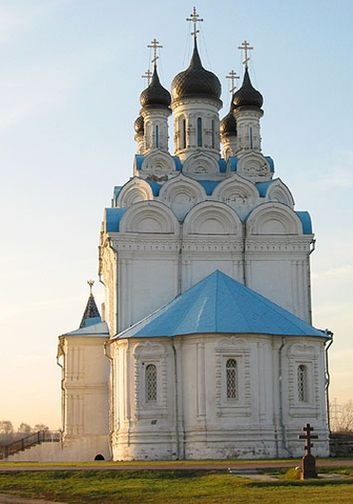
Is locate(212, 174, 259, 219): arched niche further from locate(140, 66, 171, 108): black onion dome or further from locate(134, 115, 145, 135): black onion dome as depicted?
locate(134, 115, 145, 135): black onion dome

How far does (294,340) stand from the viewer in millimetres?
23531

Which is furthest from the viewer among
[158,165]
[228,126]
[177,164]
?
[228,126]

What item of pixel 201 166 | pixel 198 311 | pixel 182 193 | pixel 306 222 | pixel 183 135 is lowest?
pixel 198 311

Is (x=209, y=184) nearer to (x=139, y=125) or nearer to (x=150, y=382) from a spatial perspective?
(x=150, y=382)

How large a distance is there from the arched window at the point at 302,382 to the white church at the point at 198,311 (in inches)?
1.4

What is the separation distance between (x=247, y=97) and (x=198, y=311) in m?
9.03

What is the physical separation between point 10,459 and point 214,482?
14870 mm

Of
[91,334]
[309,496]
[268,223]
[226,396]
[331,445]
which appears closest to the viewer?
[309,496]

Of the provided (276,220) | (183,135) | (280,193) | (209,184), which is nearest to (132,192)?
(209,184)

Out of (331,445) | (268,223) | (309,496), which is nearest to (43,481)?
(309,496)

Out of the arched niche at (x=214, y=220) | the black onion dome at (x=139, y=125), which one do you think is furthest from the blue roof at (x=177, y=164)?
the black onion dome at (x=139, y=125)

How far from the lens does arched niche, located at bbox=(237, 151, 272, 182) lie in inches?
1137

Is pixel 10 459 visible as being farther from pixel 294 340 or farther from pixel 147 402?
pixel 294 340

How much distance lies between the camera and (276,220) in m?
26.4
